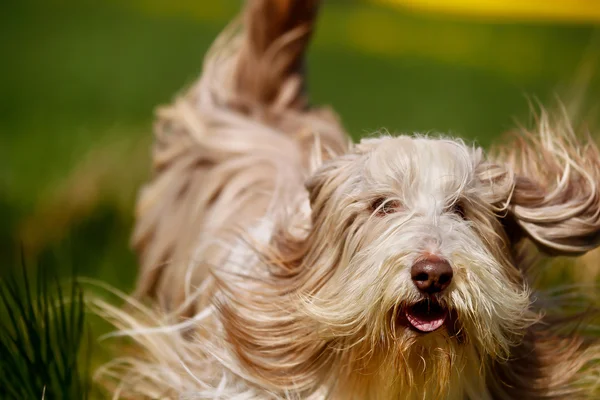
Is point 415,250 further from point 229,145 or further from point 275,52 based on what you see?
point 275,52

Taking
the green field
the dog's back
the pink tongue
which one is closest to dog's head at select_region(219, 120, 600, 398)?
the pink tongue

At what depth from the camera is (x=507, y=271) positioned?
3.36 meters

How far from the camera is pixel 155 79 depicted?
33.4 feet

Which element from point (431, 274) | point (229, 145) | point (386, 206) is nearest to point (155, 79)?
point (229, 145)

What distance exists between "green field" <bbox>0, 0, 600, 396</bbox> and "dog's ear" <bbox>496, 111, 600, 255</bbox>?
1995mm

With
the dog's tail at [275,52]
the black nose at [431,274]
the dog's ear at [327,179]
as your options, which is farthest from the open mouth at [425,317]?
the dog's tail at [275,52]

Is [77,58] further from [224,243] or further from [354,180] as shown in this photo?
[354,180]

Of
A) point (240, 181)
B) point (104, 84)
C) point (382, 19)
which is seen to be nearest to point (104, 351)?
point (240, 181)

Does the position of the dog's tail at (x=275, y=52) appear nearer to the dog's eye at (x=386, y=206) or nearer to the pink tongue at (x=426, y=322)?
the dog's eye at (x=386, y=206)

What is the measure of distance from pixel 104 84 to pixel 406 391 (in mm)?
7166

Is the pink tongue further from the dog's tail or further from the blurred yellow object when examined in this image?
the blurred yellow object

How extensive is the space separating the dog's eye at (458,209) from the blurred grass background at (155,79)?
280 cm

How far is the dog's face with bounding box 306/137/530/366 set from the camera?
3016 millimetres

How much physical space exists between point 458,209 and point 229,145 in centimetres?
163
